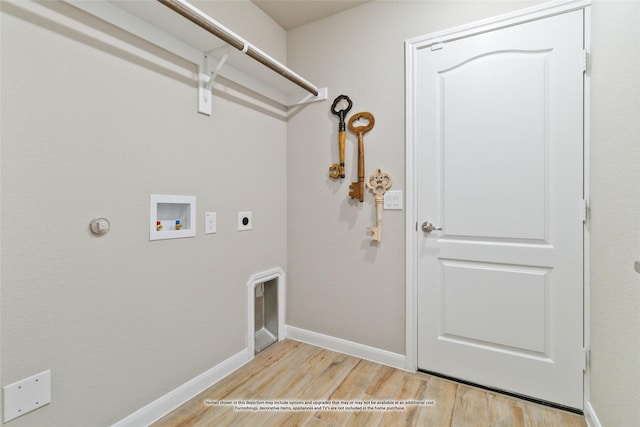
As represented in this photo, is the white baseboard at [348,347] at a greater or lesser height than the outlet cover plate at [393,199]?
lesser

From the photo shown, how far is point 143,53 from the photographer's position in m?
1.44

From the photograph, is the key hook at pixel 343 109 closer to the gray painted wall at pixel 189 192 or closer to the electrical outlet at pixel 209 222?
the gray painted wall at pixel 189 192

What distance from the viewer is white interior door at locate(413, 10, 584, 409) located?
1.56 metres

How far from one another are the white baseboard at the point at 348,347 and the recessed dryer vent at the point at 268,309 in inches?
4.6

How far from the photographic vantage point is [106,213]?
4.31 ft

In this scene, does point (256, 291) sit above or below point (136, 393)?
above

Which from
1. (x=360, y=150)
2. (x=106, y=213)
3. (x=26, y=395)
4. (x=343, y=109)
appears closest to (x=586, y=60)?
Result: (x=360, y=150)

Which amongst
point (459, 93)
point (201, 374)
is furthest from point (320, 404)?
point (459, 93)

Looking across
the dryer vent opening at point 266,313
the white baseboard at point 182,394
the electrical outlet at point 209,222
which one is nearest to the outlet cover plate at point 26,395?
the white baseboard at point 182,394

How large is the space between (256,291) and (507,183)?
1801 millimetres

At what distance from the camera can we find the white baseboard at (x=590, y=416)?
137cm

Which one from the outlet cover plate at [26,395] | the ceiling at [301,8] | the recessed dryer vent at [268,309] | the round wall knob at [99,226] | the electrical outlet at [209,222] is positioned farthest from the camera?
the recessed dryer vent at [268,309]

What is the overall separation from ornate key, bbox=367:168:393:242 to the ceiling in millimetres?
1211

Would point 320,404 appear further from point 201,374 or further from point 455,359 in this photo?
point 455,359
